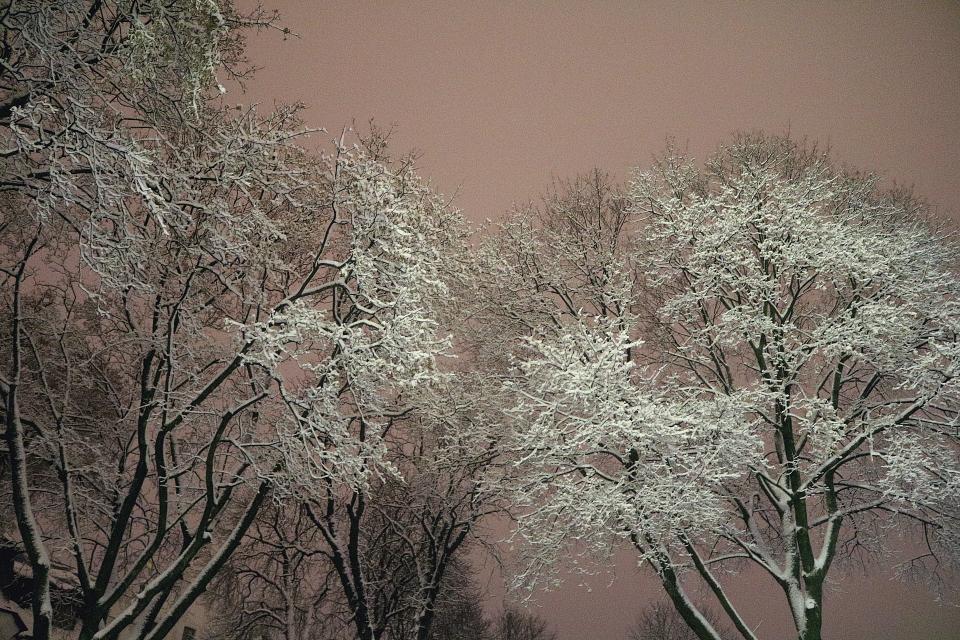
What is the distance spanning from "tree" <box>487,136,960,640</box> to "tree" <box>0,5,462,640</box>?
296cm

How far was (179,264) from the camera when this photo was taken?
6.98 metres

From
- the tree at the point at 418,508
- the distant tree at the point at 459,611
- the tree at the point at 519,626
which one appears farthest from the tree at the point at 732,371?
the tree at the point at 519,626

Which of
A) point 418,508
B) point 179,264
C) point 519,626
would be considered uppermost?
point 179,264

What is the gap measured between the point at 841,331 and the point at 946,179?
29193 mm

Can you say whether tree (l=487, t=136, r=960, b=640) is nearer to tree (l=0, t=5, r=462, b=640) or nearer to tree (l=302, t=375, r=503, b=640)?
tree (l=302, t=375, r=503, b=640)

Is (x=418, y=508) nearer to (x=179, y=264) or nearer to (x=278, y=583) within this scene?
(x=278, y=583)

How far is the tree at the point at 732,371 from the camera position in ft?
26.2

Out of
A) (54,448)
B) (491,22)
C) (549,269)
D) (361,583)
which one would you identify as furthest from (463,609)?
(491,22)

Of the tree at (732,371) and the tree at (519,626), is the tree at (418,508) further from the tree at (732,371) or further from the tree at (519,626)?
the tree at (519,626)

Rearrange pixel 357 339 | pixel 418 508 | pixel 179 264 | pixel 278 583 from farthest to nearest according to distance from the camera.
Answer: pixel 278 583 < pixel 418 508 < pixel 179 264 < pixel 357 339

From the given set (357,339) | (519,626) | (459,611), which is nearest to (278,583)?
(459,611)

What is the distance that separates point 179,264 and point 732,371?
1182 centimetres

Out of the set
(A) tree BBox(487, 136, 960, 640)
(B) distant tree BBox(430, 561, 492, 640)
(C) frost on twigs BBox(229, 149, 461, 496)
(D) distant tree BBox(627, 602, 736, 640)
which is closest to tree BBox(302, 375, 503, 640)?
(B) distant tree BBox(430, 561, 492, 640)

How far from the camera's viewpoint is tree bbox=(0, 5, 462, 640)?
4.62m
